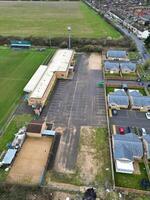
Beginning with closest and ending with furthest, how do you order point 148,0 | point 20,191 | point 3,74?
point 20,191, point 3,74, point 148,0

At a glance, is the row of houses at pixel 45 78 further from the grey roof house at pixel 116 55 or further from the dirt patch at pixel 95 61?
the grey roof house at pixel 116 55

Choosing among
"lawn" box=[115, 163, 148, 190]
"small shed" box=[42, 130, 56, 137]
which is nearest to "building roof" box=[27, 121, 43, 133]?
"small shed" box=[42, 130, 56, 137]

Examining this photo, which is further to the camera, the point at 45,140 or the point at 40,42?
the point at 40,42

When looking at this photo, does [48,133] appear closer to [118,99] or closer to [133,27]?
[118,99]

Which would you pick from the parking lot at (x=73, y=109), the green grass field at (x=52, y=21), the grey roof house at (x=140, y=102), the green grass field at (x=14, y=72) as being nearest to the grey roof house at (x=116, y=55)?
the parking lot at (x=73, y=109)

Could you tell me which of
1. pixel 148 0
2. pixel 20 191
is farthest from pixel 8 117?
pixel 148 0

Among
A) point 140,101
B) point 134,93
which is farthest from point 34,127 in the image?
point 134,93

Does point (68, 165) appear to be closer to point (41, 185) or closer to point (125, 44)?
point (41, 185)

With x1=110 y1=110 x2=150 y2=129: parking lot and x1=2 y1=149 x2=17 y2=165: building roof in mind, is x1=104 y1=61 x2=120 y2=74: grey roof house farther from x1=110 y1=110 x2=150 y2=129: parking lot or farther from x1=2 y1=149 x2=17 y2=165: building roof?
x1=2 y1=149 x2=17 y2=165: building roof
